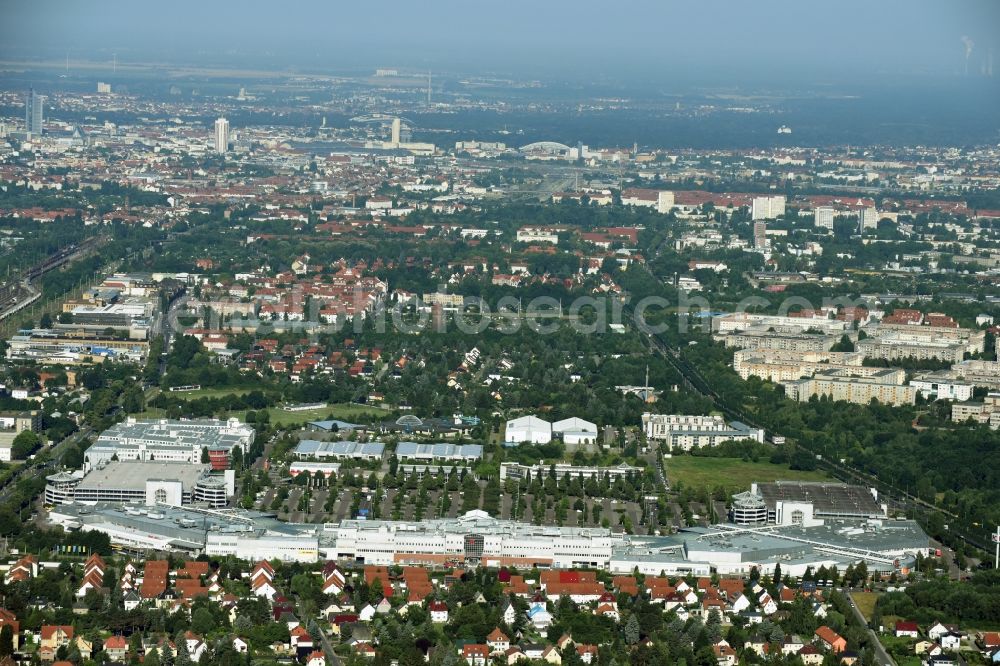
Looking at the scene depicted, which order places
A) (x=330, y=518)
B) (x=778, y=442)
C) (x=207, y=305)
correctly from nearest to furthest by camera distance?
(x=330, y=518) < (x=778, y=442) < (x=207, y=305)

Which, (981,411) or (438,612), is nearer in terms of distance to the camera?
(438,612)

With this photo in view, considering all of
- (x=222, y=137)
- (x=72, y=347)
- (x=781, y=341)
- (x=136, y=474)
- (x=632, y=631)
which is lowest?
(x=222, y=137)

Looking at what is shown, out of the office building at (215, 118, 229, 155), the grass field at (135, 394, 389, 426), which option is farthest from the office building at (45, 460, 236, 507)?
the office building at (215, 118, 229, 155)

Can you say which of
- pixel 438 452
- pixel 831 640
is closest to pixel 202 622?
pixel 831 640

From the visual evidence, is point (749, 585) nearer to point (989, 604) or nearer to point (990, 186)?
point (989, 604)

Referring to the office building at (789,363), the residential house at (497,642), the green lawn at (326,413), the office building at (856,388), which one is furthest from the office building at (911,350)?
the residential house at (497,642)

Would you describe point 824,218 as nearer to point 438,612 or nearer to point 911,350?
point 911,350

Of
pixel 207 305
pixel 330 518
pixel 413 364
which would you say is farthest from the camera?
pixel 207 305

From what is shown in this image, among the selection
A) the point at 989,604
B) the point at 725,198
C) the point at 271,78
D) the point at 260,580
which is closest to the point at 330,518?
the point at 260,580
